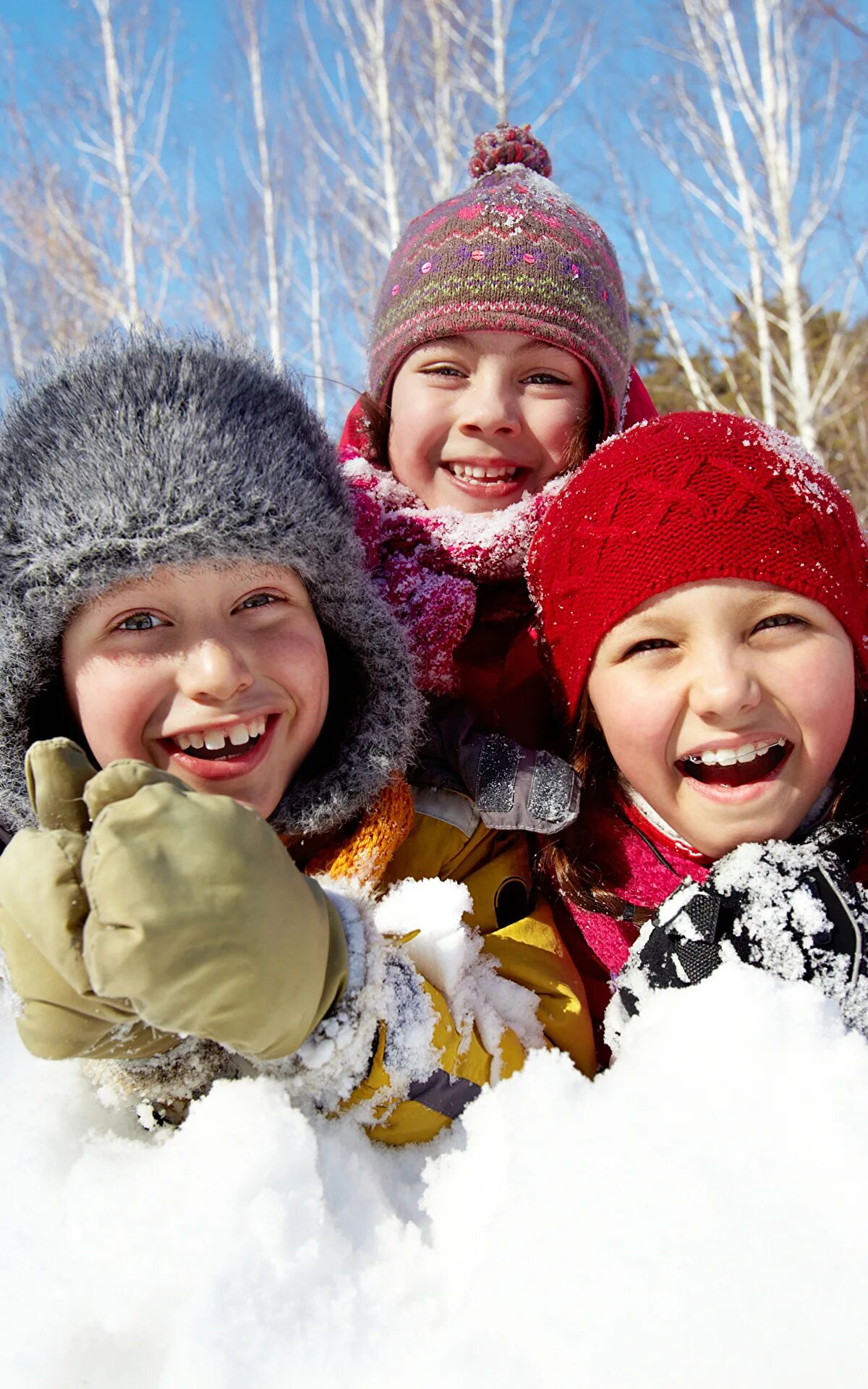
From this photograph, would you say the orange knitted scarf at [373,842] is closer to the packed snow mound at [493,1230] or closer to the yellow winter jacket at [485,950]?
the yellow winter jacket at [485,950]

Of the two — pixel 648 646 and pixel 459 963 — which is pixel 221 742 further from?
pixel 648 646

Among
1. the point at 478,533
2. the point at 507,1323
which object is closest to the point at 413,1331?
the point at 507,1323

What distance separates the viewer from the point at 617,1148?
1067mm

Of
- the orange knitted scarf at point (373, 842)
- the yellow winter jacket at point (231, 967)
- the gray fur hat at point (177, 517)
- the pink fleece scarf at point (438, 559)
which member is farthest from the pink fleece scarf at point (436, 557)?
the yellow winter jacket at point (231, 967)

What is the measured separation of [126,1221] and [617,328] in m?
2.06

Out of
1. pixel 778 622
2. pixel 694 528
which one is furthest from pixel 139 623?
pixel 778 622

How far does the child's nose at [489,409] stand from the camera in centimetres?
195

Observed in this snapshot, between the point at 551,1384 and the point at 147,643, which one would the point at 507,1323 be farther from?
the point at 147,643

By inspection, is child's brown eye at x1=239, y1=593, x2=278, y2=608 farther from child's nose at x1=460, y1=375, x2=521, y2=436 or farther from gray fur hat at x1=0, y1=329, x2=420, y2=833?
child's nose at x1=460, y1=375, x2=521, y2=436

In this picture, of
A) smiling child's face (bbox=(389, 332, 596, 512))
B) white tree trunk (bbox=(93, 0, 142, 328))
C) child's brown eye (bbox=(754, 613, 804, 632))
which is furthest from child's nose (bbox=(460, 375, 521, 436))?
white tree trunk (bbox=(93, 0, 142, 328))

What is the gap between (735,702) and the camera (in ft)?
4.29

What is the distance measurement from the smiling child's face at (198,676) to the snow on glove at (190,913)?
0.33 metres

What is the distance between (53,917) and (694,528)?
3.36ft

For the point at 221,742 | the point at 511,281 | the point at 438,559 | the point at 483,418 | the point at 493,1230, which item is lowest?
the point at 493,1230
